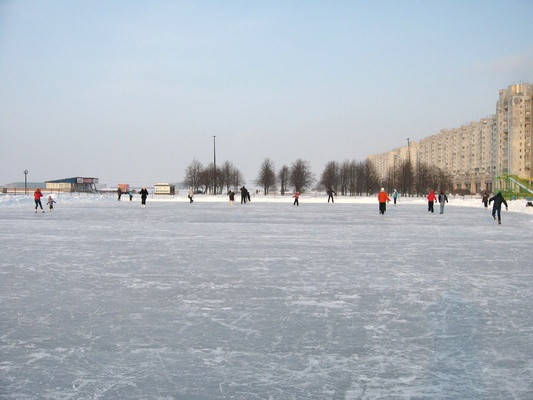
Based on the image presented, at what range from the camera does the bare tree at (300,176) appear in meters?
87.2

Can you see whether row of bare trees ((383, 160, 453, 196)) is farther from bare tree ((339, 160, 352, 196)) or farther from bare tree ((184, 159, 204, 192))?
bare tree ((184, 159, 204, 192))

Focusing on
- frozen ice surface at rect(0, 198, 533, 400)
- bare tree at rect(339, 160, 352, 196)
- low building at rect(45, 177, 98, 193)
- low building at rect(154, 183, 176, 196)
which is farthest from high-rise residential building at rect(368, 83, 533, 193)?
frozen ice surface at rect(0, 198, 533, 400)

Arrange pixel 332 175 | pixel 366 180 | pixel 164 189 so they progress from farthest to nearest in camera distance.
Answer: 1. pixel 332 175
2. pixel 366 180
3. pixel 164 189

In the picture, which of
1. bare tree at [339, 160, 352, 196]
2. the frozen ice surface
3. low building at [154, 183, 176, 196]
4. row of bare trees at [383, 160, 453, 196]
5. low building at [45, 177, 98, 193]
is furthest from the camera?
bare tree at [339, 160, 352, 196]

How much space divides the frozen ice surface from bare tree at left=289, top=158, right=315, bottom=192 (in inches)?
3025

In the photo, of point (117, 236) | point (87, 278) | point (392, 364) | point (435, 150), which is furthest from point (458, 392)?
point (435, 150)

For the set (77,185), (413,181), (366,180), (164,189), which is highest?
(366,180)

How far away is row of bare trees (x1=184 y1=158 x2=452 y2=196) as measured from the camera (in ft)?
267

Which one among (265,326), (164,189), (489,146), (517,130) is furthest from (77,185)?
(489,146)

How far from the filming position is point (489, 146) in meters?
112

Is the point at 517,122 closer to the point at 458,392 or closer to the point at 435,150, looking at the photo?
the point at 435,150

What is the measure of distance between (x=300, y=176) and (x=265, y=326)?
8374 cm

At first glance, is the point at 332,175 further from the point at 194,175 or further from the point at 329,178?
the point at 194,175

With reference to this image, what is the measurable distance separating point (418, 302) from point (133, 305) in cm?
319
